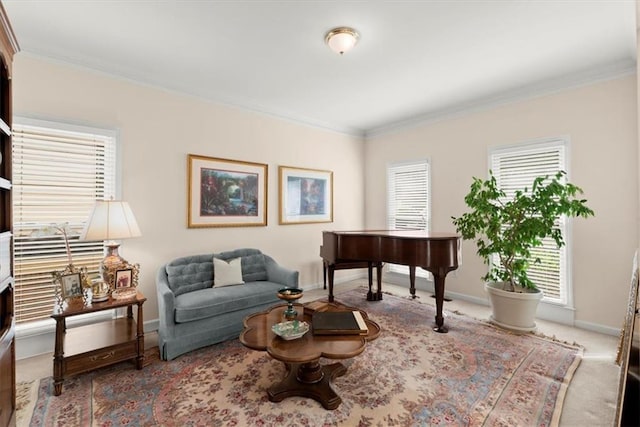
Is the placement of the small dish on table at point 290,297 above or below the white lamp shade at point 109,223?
below

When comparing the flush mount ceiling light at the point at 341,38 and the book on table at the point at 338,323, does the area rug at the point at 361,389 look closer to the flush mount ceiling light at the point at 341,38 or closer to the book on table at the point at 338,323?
the book on table at the point at 338,323

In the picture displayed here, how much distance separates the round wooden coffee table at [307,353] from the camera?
181 centimetres

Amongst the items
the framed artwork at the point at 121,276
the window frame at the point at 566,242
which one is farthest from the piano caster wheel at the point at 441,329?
the framed artwork at the point at 121,276

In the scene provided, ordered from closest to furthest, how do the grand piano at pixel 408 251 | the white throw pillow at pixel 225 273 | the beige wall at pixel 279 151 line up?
the beige wall at pixel 279 151
the grand piano at pixel 408 251
the white throw pillow at pixel 225 273

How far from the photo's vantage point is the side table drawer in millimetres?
2199

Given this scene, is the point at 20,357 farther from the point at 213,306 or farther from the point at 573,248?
the point at 573,248

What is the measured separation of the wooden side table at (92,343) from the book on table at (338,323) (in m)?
1.55

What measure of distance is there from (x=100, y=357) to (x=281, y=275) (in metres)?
1.79

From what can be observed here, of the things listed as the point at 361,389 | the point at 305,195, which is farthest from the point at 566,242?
the point at 305,195

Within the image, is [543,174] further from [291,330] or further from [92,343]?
[92,343]

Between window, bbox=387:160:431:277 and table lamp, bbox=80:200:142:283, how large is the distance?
12.6 feet

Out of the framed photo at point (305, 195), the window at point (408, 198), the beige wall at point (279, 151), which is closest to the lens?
the beige wall at point (279, 151)

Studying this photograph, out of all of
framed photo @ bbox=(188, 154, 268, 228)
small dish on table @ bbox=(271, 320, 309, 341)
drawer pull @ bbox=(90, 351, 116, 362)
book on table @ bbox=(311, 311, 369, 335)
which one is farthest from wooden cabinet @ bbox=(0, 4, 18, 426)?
framed photo @ bbox=(188, 154, 268, 228)

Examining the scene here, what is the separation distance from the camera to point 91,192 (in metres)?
2.99
